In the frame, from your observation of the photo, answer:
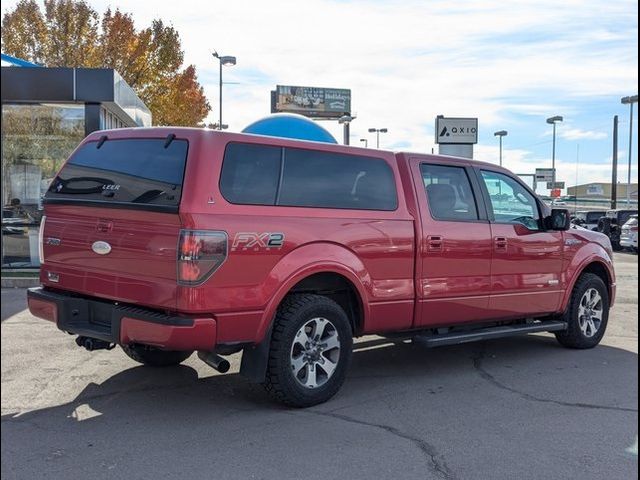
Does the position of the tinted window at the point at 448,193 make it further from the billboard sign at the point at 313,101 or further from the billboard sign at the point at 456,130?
the billboard sign at the point at 313,101

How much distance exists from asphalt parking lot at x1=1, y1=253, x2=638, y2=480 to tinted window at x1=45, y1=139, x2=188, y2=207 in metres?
1.18

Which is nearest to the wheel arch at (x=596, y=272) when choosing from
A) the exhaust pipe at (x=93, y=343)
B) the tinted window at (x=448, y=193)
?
the tinted window at (x=448, y=193)

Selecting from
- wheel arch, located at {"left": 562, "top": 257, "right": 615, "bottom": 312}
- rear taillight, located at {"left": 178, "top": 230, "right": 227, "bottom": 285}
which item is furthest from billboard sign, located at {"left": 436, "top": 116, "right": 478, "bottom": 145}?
rear taillight, located at {"left": 178, "top": 230, "right": 227, "bottom": 285}

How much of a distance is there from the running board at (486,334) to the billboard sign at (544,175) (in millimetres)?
39378

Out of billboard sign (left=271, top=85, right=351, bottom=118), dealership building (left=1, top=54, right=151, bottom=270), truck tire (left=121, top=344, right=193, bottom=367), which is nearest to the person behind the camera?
truck tire (left=121, top=344, right=193, bottom=367)

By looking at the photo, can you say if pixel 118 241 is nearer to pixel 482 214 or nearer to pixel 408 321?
pixel 408 321

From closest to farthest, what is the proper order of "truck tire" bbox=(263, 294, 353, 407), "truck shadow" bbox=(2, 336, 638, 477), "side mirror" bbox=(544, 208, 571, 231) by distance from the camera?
"truck shadow" bbox=(2, 336, 638, 477)
"truck tire" bbox=(263, 294, 353, 407)
"side mirror" bbox=(544, 208, 571, 231)

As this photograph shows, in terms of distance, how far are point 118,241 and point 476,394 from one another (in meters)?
3.10

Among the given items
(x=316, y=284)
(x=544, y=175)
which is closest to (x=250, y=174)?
(x=316, y=284)

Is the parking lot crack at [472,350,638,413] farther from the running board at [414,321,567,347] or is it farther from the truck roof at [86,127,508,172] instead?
the truck roof at [86,127,508,172]

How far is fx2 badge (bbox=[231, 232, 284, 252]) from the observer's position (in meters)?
4.45

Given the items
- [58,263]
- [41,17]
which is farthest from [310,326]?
[41,17]

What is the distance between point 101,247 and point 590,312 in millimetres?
5281

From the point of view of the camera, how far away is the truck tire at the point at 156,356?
5.90m
